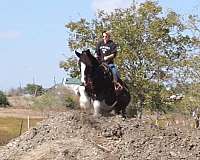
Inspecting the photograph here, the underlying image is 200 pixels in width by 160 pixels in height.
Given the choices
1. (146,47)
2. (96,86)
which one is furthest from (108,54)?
(146,47)

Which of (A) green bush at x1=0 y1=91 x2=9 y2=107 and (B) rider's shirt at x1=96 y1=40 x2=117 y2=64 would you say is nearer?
(B) rider's shirt at x1=96 y1=40 x2=117 y2=64

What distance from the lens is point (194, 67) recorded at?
31109 millimetres

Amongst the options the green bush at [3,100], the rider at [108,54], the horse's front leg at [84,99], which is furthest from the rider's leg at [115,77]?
the green bush at [3,100]

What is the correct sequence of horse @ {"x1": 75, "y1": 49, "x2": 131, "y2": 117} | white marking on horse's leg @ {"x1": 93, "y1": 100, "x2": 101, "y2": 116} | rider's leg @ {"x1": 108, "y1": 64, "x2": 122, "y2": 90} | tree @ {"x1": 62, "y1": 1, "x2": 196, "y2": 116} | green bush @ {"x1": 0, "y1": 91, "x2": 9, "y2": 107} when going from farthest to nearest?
green bush @ {"x1": 0, "y1": 91, "x2": 9, "y2": 107} < tree @ {"x1": 62, "y1": 1, "x2": 196, "y2": 116} < rider's leg @ {"x1": 108, "y1": 64, "x2": 122, "y2": 90} < white marking on horse's leg @ {"x1": 93, "y1": 100, "x2": 101, "y2": 116} < horse @ {"x1": 75, "y1": 49, "x2": 131, "y2": 117}

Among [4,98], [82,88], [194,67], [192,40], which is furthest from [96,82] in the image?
[4,98]

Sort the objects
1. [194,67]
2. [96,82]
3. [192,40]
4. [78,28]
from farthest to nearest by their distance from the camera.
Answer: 1. [78,28]
2. [192,40]
3. [194,67]
4. [96,82]

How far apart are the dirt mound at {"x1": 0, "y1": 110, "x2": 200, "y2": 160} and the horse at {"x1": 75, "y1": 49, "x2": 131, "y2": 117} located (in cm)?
84

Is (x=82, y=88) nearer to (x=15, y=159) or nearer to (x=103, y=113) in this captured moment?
(x=103, y=113)

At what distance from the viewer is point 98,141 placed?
11.9 metres

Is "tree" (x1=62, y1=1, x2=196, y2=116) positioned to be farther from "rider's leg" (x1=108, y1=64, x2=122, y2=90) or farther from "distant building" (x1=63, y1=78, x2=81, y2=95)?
"rider's leg" (x1=108, y1=64, x2=122, y2=90)

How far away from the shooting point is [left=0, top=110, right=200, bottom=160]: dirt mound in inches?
446

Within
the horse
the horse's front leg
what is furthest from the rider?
the horse's front leg

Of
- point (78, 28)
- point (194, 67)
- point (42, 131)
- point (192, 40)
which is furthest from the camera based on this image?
point (78, 28)

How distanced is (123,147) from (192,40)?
22.3 m
